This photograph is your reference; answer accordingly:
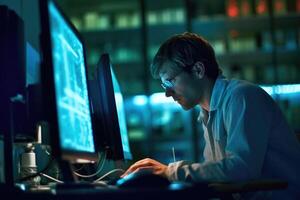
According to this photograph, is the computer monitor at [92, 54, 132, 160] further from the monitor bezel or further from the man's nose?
the man's nose

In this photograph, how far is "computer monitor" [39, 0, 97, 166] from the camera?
3.17 ft

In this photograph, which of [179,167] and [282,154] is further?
[282,154]

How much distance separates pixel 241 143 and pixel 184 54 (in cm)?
38

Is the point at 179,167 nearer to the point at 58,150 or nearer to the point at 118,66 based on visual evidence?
the point at 58,150

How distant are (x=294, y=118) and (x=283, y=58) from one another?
57 cm

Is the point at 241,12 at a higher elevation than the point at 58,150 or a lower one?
higher

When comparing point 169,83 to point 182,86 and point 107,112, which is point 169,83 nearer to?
point 182,86

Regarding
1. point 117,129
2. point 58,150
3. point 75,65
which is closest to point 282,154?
point 117,129

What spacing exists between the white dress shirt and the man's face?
0.25 feet

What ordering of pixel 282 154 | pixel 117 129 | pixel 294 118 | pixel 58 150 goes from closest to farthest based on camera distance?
pixel 58 150 → pixel 282 154 → pixel 117 129 → pixel 294 118

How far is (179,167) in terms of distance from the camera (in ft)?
4.11

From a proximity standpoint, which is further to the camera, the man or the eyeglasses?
the eyeglasses

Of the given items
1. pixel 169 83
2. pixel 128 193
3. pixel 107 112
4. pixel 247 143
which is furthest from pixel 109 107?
pixel 128 193

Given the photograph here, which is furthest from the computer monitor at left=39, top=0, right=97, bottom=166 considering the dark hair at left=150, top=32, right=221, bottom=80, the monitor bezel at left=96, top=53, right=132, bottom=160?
the dark hair at left=150, top=32, right=221, bottom=80
